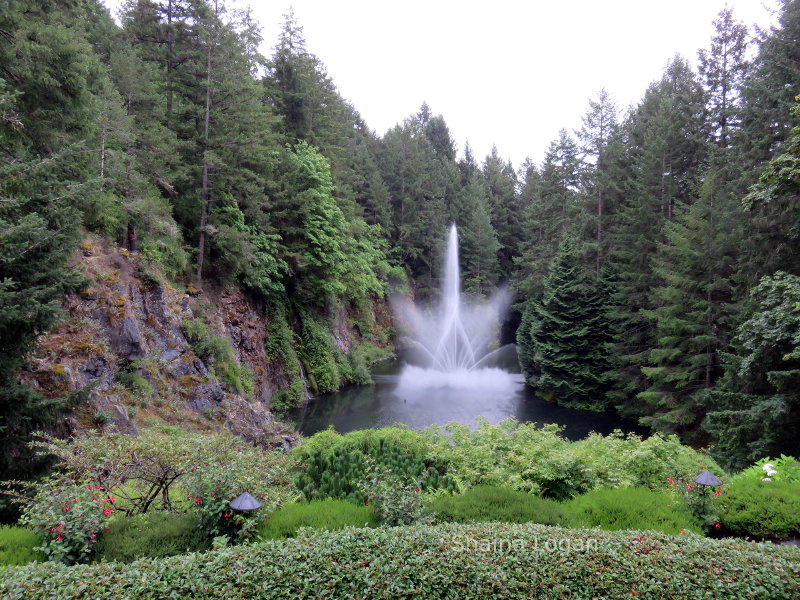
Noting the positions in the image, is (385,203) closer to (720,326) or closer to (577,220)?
(577,220)

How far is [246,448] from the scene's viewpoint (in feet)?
22.5

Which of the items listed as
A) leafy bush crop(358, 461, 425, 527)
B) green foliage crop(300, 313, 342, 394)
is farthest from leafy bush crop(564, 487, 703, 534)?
green foliage crop(300, 313, 342, 394)

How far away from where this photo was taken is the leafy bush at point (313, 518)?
15.9 ft

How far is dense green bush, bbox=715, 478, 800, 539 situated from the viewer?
213 inches

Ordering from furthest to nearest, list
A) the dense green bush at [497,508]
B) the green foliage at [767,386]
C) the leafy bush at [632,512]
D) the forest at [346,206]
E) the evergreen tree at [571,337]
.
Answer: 1. the evergreen tree at [571,337]
2. the green foliage at [767,386]
3. the forest at [346,206]
4. the leafy bush at [632,512]
5. the dense green bush at [497,508]

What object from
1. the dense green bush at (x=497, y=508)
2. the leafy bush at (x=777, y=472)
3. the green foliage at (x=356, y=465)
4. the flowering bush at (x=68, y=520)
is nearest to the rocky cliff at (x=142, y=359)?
the flowering bush at (x=68, y=520)

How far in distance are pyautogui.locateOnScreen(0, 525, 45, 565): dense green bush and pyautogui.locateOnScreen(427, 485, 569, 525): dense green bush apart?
3.95m

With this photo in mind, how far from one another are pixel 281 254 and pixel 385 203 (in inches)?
673

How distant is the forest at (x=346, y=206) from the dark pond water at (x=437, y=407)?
1.20 meters

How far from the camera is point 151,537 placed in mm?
4617

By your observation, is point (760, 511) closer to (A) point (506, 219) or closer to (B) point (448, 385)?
(B) point (448, 385)

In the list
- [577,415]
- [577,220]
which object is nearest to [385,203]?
[577,220]

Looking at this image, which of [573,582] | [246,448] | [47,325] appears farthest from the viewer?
[246,448]

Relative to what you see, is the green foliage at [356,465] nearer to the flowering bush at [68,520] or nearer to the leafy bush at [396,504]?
the leafy bush at [396,504]
